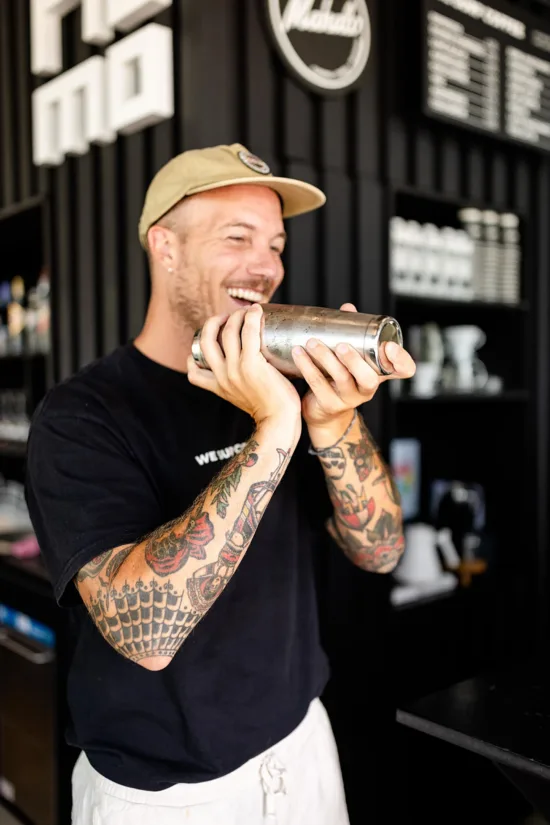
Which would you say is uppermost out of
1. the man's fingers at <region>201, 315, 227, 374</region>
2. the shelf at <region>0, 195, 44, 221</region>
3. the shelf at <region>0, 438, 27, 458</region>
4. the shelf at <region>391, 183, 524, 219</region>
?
the shelf at <region>0, 195, 44, 221</region>

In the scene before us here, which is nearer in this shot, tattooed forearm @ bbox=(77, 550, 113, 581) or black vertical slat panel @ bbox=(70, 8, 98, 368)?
tattooed forearm @ bbox=(77, 550, 113, 581)

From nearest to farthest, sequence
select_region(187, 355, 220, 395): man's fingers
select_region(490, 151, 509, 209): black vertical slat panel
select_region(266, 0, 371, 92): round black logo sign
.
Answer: select_region(187, 355, 220, 395): man's fingers, select_region(266, 0, 371, 92): round black logo sign, select_region(490, 151, 509, 209): black vertical slat panel

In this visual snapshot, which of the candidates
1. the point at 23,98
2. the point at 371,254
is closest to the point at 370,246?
the point at 371,254

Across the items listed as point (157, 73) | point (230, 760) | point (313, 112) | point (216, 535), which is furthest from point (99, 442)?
point (313, 112)

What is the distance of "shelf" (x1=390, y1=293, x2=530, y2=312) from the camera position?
96.5 inches

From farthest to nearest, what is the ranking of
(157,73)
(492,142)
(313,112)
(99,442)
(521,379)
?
(521,379) < (492,142) < (313,112) < (157,73) < (99,442)

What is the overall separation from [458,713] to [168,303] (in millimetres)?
851

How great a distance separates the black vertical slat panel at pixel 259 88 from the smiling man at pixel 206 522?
601 millimetres

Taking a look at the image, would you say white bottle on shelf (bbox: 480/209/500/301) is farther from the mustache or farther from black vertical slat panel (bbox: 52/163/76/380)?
the mustache

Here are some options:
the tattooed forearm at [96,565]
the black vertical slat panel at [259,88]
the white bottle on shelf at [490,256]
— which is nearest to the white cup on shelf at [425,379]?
the white bottle on shelf at [490,256]

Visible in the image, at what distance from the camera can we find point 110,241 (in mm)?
2297

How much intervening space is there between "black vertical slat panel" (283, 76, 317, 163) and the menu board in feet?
1.37

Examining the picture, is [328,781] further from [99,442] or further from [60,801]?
[60,801]

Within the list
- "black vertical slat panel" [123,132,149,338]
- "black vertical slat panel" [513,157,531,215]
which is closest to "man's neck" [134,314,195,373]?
"black vertical slat panel" [123,132,149,338]
